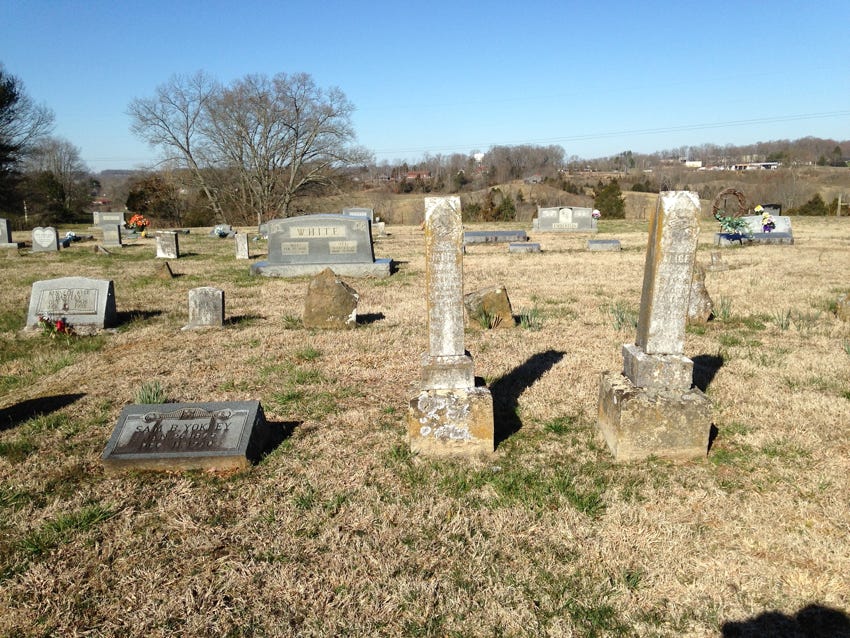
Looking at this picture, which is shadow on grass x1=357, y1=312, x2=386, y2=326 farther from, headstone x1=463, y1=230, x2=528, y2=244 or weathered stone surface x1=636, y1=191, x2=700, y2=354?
headstone x1=463, y1=230, x2=528, y2=244

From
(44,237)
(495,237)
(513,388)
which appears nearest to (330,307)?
(513,388)

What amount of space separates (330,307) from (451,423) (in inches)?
184

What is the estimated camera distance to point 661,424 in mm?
4453

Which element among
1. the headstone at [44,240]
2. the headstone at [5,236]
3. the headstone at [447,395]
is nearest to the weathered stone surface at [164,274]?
the headstone at [44,240]

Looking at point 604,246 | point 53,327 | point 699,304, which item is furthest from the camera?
Answer: point 604,246

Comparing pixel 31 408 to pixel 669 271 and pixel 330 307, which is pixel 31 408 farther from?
pixel 669 271

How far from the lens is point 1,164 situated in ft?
108

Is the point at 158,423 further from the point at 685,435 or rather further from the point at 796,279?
the point at 796,279

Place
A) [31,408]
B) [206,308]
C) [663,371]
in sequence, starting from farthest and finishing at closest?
1. [206,308]
2. [31,408]
3. [663,371]

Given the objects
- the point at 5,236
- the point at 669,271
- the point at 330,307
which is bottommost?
the point at 330,307

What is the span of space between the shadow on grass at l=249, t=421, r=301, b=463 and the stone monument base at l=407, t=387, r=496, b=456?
4.11 ft

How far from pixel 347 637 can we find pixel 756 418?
4.37 m

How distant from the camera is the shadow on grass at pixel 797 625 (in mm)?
2764

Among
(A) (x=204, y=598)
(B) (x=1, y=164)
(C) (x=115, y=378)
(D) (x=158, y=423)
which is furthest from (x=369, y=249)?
(B) (x=1, y=164)
